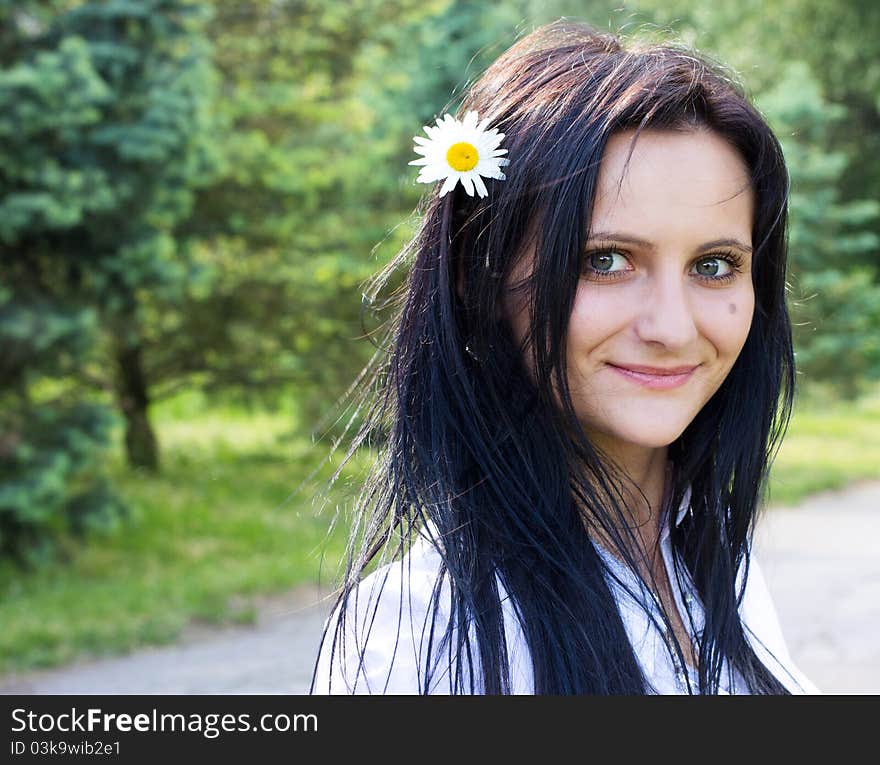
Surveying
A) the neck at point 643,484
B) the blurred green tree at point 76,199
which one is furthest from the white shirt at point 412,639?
the blurred green tree at point 76,199

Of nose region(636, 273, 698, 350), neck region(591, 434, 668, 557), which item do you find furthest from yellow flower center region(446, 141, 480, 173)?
neck region(591, 434, 668, 557)

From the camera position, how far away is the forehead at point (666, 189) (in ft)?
4.29

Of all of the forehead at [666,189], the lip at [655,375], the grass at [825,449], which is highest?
the grass at [825,449]

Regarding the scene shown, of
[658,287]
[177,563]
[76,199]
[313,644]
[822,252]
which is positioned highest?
[822,252]

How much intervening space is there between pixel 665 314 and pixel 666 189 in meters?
0.15

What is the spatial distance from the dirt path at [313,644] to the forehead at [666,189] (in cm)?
228

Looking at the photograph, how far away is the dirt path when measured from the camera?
408cm

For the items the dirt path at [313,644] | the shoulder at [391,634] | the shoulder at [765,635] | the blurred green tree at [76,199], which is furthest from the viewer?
the blurred green tree at [76,199]

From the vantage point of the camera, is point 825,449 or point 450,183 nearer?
point 450,183

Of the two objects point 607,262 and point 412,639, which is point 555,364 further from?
point 412,639

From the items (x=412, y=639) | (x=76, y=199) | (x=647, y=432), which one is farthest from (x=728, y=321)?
(x=76, y=199)

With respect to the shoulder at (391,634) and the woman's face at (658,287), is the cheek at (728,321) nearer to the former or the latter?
the woman's face at (658,287)

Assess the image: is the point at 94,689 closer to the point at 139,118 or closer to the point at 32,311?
the point at 32,311

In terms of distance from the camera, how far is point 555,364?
1.35m
